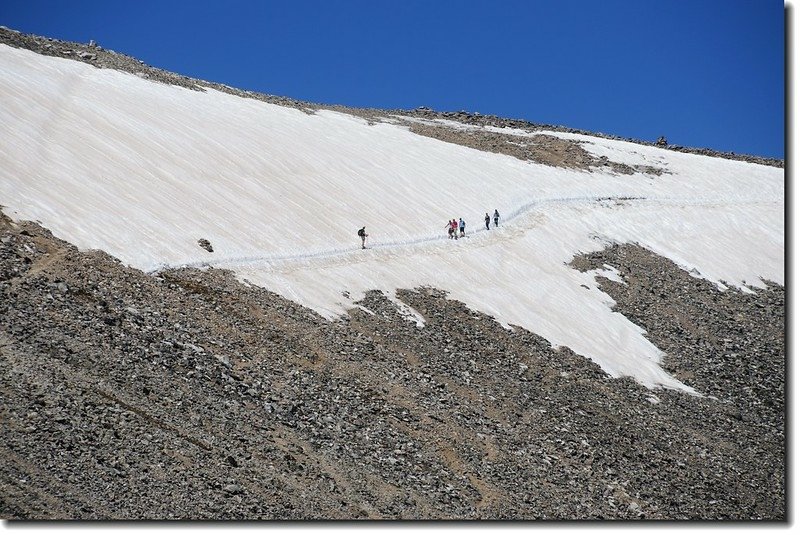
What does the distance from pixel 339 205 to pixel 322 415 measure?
25.6 m

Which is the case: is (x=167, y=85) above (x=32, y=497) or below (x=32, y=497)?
above

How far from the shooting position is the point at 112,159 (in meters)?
47.8

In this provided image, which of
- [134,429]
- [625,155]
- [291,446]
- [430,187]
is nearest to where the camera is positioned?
[134,429]

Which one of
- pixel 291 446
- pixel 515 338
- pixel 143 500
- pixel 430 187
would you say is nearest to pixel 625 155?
pixel 430 187

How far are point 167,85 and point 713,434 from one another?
4209cm

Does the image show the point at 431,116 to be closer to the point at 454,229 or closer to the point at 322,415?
the point at 454,229

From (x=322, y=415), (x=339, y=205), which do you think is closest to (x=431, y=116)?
(x=339, y=205)

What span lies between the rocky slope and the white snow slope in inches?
95.8

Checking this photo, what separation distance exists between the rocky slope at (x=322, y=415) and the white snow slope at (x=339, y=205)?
7.99ft

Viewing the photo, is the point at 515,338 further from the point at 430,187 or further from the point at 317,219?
the point at 430,187

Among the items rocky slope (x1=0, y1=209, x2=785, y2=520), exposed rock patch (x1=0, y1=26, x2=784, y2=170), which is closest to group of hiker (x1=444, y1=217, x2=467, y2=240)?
rocky slope (x1=0, y1=209, x2=785, y2=520)

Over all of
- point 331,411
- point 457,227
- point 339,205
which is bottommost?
point 331,411

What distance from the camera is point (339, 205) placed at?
183 feet

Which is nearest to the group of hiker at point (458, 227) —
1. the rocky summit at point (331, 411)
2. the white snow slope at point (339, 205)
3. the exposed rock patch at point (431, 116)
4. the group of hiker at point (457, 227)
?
the group of hiker at point (457, 227)
